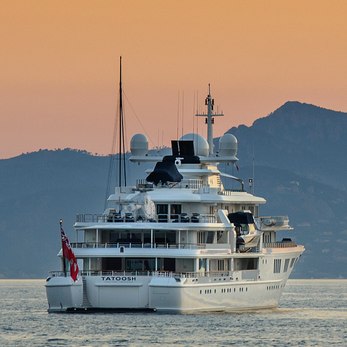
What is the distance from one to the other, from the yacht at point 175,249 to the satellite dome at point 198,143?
64mm

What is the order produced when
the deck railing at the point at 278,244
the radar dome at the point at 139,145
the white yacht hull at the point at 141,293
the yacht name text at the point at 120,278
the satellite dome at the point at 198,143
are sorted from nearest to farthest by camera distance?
the white yacht hull at the point at 141,293, the yacht name text at the point at 120,278, the deck railing at the point at 278,244, the satellite dome at the point at 198,143, the radar dome at the point at 139,145

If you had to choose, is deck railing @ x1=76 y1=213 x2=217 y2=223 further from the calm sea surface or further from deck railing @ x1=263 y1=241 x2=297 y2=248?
deck railing @ x1=263 y1=241 x2=297 y2=248

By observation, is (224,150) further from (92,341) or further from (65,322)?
(92,341)

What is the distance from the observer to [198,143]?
399 ft

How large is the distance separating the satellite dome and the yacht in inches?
2.5

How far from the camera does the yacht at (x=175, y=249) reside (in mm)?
104625

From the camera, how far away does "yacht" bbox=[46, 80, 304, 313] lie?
10462 cm

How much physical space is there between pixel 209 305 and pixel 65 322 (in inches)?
381

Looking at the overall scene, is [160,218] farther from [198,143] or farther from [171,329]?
[171,329]

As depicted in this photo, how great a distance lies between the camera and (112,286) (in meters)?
104

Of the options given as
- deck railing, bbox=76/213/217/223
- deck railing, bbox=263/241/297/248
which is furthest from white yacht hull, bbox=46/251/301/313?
deck railing, bbox=263/241/297/248

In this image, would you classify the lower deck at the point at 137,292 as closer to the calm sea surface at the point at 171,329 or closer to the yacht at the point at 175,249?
the yacht at the point at 175,249

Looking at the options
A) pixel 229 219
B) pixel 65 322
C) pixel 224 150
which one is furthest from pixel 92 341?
pixel 224 150

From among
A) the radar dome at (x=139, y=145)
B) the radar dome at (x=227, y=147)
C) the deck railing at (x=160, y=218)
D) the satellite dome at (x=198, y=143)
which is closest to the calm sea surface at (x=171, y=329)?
the deck railing at (x=160, y=218)
